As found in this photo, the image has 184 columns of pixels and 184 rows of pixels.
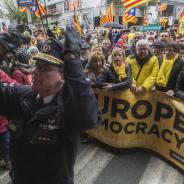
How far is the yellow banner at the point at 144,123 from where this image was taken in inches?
163

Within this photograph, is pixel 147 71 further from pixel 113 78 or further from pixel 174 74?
pixel 113 78

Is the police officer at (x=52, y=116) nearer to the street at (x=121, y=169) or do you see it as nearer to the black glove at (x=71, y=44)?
the black glove at (x=71, y=44)

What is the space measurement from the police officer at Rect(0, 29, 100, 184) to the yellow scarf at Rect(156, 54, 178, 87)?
3.37 m

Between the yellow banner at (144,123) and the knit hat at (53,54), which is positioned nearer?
the knit hat at (53,54)

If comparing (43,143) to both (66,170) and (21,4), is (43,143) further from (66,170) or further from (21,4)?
(21,4)

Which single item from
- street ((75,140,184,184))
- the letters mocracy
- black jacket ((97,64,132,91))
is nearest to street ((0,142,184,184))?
street ((75,140,184,184))

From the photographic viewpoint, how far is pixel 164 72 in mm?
5027

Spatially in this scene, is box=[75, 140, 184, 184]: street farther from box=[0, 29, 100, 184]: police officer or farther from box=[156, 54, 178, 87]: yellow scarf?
box=[0, 29, 100, 184]: police officer

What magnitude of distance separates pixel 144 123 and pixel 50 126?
117 inches

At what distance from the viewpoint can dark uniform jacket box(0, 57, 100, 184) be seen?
5.46 feet

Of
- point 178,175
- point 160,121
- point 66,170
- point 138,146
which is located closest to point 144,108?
point 160,121

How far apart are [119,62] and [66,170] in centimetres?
305

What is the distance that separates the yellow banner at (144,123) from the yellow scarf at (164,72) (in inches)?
25.8

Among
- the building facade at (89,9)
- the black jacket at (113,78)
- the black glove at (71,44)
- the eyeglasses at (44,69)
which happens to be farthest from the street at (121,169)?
the building facade at (89,9)
